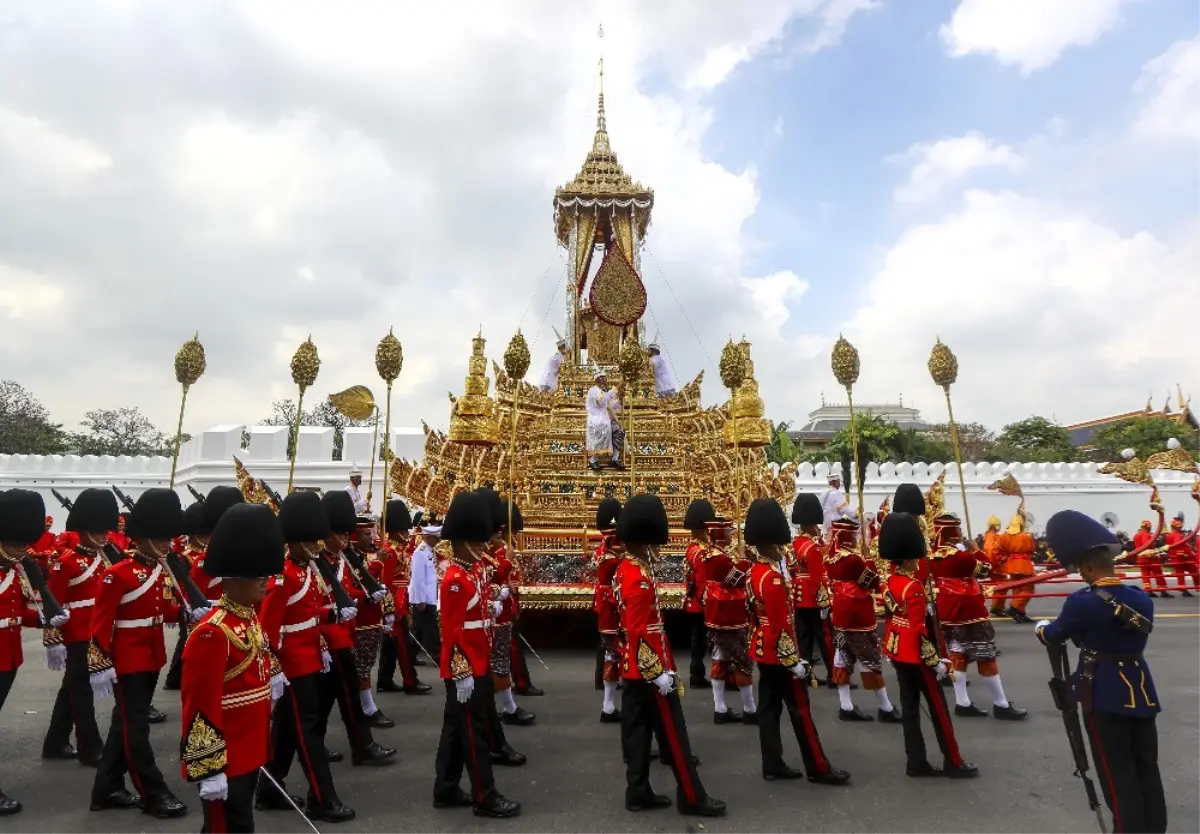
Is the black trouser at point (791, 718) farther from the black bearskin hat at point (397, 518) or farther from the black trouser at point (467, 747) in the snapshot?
the black bearskin hat at point (397, 518)

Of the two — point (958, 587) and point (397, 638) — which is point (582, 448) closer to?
point (397, 638)

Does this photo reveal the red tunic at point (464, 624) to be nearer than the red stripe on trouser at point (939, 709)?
Yes

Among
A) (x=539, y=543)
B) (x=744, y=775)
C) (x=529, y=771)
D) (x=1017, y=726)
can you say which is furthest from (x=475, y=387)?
(x=1017, y=726)

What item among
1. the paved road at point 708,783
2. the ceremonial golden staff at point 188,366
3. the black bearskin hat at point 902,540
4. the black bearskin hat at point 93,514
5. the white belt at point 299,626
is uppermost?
the ceremonial golden staff at point 188,366

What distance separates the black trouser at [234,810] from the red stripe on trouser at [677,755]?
239 centimetres

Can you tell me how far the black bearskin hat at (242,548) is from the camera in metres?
3.06

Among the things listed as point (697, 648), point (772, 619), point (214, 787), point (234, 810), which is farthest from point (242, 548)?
point (697, 648)

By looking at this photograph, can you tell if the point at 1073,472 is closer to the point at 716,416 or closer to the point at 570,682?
the point at 716,416

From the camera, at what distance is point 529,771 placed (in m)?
5.32

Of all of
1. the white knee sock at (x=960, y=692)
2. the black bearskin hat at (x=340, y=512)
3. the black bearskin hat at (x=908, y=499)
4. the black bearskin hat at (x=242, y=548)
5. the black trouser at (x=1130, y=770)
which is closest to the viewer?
the black bearskin hat at (x=242, y=548)

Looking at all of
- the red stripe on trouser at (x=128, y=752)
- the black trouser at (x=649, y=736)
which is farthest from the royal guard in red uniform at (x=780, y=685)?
the red stripe on trouser at (x=128, y=752)

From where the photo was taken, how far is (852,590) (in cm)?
711

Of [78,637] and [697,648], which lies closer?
[78,637]

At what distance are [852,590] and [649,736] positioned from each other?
3465 millimetres
